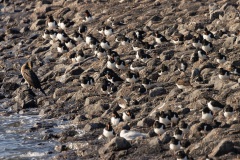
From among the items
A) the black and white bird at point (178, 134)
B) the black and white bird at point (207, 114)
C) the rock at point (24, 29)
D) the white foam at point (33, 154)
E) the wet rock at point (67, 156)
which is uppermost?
the black and white bird at point (178, 134)

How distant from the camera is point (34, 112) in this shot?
28234 millimetres

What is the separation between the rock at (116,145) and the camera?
71.1 feet

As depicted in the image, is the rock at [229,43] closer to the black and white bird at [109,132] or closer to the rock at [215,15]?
the rock at [215,15]

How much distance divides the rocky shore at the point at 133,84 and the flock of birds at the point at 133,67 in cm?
20

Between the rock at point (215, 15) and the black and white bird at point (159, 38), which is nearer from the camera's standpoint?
the black and white bird at point (159, 38)

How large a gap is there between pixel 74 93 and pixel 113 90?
1751 mm

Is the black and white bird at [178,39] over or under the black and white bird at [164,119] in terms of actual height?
under

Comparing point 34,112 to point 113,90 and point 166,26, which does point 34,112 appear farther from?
point 166,26

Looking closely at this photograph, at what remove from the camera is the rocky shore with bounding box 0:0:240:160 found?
71.5 ft

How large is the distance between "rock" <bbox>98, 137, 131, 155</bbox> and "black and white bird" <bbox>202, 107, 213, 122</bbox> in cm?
268

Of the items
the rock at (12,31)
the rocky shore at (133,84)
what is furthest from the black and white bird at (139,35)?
the rock at (12,31)

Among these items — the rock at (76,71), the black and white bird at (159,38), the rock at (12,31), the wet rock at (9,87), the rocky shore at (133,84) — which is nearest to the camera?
the rocky shore at (133,84)

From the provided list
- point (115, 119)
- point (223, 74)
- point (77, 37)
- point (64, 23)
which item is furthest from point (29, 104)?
point (64, 23)

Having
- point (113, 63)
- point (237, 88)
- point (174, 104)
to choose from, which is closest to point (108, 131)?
point (174, 104)
